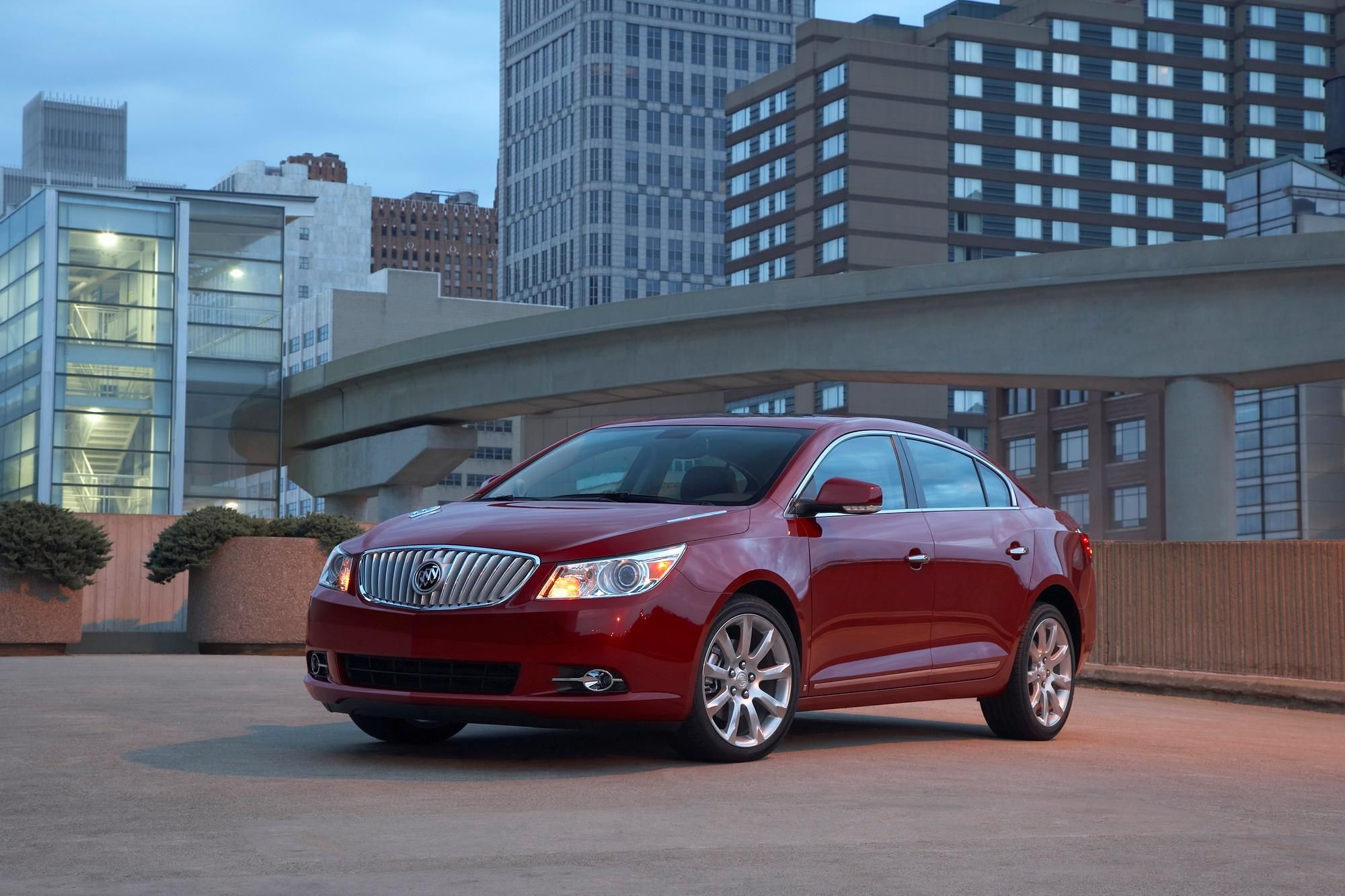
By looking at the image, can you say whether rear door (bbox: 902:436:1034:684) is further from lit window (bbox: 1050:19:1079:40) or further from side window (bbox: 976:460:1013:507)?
lit window (bbox: 1050:19:1079:40)

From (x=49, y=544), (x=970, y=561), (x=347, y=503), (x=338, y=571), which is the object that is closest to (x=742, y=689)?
(x=338, y=571)

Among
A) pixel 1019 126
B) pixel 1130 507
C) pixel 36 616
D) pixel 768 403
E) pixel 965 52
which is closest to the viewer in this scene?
pixel 36 616

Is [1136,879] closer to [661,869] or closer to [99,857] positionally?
[661,869]

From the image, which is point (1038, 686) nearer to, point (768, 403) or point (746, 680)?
point (746, 680)

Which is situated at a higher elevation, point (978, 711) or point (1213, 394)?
point (1213, 394)

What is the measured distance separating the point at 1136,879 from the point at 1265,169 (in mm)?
94824

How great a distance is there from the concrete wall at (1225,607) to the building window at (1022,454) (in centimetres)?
8798

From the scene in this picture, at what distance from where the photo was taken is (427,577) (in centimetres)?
748

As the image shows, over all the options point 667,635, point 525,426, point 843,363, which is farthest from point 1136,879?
point 525,426

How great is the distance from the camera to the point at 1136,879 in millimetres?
5219

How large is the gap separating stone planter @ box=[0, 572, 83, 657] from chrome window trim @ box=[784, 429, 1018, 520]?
40.5ft

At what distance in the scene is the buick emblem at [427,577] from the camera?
7477 mm

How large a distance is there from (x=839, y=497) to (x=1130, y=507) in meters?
92.1

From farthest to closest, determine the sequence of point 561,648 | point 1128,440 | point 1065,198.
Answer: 1. point 1065,198
2. point 1128,440
3. point 561,648
